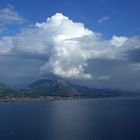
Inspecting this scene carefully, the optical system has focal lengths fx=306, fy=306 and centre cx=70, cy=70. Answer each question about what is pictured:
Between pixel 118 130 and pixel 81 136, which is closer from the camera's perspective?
pixel 81 136

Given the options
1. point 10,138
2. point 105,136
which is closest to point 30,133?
point 10,138

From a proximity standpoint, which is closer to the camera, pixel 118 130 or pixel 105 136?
pixel 105 136

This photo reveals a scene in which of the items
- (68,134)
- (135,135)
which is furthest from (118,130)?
(68,134)

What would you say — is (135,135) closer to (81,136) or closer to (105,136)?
(105,136)

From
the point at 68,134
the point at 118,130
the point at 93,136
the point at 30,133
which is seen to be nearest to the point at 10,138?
the point at 30,133

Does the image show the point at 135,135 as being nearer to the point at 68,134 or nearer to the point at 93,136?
the point at 93,136

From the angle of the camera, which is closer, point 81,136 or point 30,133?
point 81,136

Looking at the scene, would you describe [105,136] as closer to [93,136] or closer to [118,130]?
[93,136]
